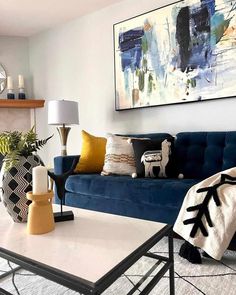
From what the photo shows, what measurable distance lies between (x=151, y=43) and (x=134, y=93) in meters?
0.56

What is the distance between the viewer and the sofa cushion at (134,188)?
5.65ft

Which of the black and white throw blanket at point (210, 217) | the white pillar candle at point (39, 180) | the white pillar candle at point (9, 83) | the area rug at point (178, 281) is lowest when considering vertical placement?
the area rug at point (178, 281)

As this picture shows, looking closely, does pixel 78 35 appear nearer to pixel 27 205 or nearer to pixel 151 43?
pixel 151 43

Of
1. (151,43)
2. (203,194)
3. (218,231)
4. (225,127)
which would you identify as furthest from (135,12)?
(218,231)

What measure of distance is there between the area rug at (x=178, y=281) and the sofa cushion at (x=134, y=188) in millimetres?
398

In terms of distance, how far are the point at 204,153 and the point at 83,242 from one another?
62.7 inches

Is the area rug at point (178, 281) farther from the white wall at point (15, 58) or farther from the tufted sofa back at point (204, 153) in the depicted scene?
the white wall at point (15, 58)

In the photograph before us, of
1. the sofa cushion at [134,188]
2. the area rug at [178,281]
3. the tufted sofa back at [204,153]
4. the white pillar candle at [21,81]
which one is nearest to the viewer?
the area rug at [178,281]

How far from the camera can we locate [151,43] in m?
2.75

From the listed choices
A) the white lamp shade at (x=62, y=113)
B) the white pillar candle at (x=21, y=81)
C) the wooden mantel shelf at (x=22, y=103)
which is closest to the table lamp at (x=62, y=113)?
the white lamp shade at (x=62, y=113)

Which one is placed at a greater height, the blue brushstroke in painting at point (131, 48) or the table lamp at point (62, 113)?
the blue brushstroke in painting at point (131, 48)

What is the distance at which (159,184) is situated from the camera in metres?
1.81

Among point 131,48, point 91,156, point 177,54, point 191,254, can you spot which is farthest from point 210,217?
point 131,48

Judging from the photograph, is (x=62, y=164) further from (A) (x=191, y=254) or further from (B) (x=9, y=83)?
(B) (x=9, y=83)
